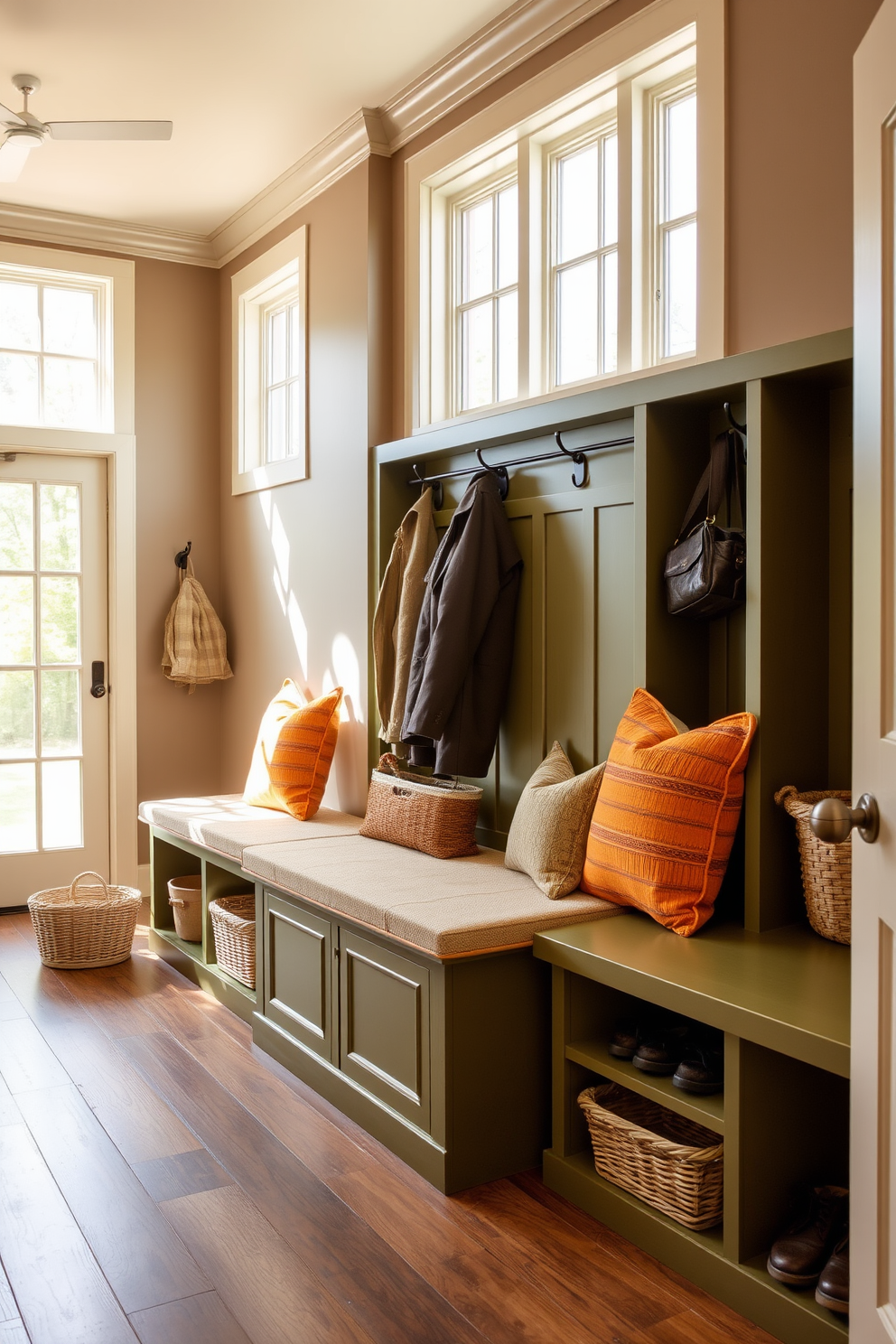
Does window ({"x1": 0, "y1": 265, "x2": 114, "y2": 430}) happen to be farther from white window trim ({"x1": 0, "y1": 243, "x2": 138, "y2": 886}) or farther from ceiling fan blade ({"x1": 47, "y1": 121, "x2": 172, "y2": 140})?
ceiling fan blade ({"x1": 47, "y1": 121, "x2": 172, "y2": 140})

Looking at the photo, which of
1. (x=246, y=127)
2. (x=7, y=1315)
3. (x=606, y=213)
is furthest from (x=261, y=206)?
(x=7, y=1315)

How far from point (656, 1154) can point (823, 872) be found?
660 millimetres

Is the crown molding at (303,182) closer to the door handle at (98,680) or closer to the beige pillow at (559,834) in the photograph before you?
the door handle at (98,680)

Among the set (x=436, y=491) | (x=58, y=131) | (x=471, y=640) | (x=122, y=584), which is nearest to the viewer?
(x=471, y=640)

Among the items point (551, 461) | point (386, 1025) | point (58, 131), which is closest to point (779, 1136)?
point (386, 1025)

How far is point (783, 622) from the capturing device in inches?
94.7

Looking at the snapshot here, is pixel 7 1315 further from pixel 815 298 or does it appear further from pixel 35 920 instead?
pixel 815 298

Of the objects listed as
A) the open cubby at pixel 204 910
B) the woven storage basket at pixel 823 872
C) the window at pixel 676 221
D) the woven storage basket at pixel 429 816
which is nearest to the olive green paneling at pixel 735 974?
the woven storage basket at pixel 823 872

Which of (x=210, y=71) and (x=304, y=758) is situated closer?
(x=210, y=71)

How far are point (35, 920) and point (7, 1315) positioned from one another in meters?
2.19

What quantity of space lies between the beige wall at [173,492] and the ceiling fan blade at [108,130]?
1.66 m

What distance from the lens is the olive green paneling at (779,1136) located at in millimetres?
1967

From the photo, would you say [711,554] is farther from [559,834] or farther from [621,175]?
[621,175]

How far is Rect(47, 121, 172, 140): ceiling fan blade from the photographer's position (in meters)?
3.29
